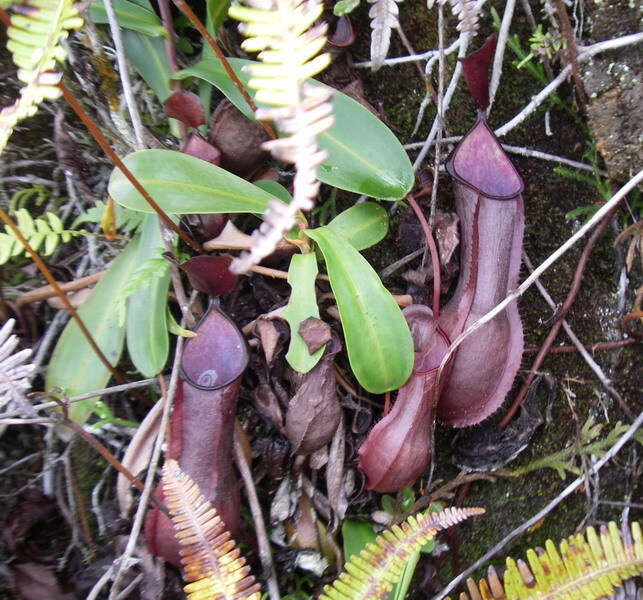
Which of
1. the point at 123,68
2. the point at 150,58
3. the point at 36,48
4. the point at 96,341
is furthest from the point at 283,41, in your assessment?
the point at 96,341

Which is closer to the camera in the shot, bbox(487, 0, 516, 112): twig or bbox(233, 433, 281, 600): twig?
bbox(233, 433, 281, 600): twig

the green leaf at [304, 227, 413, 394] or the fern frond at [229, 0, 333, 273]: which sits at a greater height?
the fern frond at [229, 0, 333, 273]

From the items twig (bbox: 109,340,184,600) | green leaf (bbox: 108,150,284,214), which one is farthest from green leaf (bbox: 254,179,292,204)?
twig (bbox: 109,340,184,600)

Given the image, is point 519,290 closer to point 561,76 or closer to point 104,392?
point 561,76

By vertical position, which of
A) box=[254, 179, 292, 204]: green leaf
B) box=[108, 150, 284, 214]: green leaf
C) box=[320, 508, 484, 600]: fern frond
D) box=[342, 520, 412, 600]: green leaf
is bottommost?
box=[342, 520, 412, 600]: green leaf

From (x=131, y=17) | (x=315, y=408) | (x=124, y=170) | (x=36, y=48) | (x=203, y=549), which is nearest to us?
(x=36, y=48)

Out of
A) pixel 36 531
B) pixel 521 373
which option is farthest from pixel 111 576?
→ pixel 521 373

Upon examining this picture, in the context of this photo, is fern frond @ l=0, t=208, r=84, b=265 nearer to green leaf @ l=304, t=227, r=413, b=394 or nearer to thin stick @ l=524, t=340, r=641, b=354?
green leaf @ l=304, t=227, r=413, b=394
